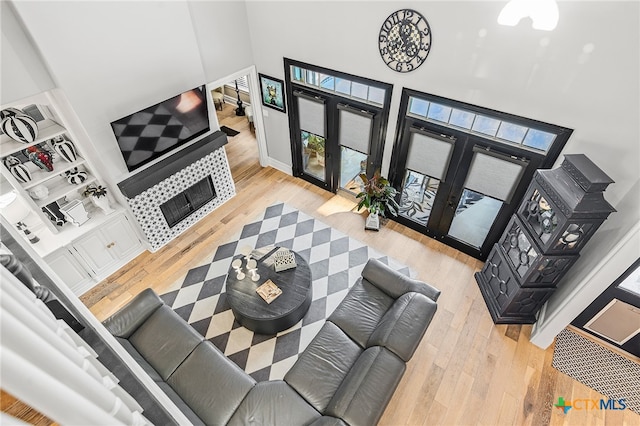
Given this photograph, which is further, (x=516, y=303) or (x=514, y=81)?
(x=516, y=303)

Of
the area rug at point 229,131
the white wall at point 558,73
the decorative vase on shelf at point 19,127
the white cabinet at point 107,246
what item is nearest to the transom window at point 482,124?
the white wall at point 558,73

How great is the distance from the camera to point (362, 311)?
12.8ft

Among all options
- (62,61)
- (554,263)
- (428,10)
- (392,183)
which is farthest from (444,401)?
(62,61)

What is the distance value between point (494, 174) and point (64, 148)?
5386mm

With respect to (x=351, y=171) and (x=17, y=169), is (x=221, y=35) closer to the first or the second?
(x=351, y=171)

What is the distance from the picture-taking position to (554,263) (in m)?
3.63

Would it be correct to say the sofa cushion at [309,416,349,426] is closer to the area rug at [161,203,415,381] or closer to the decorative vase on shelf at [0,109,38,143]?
the area rug at [161,203,415,381]

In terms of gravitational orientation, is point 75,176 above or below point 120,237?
above

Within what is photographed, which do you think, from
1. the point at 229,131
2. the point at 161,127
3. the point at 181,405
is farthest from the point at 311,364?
the point at 229,131

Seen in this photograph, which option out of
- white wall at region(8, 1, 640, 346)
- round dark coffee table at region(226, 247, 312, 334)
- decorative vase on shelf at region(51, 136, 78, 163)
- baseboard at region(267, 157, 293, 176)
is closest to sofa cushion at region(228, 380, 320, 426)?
round dark coffee table at region(226, 247, 312, 334)

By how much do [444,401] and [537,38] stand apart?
3908mm

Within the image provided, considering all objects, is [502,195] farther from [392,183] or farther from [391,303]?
[391,303]

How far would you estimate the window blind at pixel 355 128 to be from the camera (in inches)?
198

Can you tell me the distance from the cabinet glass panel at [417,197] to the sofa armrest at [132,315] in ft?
12.7
